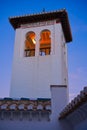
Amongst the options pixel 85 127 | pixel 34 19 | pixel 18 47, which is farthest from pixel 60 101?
pixel 34 19

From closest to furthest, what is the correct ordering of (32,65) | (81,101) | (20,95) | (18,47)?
(81,101) < (20,95) < (32,65) < (18,47)

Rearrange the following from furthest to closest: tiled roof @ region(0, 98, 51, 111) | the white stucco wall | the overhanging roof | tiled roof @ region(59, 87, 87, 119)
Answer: the overhanging roof < the white stucco wall < tiled roof @ region(0, 98, 51, 111) < tiled roof @ region(59, 87, 87, 119)

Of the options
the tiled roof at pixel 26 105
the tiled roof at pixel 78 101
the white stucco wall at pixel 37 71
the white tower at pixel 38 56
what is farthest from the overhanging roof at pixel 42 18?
the tiled roof at pixel 78 101

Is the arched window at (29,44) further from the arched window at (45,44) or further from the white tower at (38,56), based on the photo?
the arched window at (45,44)

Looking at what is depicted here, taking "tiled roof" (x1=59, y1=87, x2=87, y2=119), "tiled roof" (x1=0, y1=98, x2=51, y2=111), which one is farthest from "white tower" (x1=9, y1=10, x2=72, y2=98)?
"tiled roof" (x1=59, y1=87, x2=87, y2=119)

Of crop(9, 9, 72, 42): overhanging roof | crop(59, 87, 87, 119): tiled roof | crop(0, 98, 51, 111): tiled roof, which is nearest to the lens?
crop(59, 87, 87, 119): tiled roof

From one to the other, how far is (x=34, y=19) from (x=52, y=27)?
1.27 m

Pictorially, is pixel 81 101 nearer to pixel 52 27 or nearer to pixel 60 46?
pixel 60 46

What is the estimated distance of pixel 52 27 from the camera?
1224 cm

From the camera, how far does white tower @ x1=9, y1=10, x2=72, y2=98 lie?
10406 mm

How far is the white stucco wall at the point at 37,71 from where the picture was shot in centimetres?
1031

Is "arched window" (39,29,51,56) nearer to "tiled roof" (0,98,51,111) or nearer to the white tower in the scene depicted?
the white tower

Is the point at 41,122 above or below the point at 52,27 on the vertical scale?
below

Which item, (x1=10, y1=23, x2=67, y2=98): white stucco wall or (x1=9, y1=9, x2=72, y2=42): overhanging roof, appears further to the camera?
(x1=9, y1=9, x2=72, y2=42): overhanging roof
